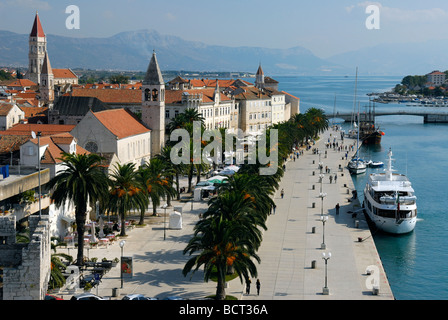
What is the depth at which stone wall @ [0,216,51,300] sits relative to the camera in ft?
87.1

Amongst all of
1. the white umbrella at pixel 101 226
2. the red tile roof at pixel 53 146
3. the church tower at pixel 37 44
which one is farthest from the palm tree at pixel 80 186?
the church tower at pixel 37 44

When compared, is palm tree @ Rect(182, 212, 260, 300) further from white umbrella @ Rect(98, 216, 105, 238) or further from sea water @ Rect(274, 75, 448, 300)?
white umbrella @ Rect(98, 216, 105, 238)

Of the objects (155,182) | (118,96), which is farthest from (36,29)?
(155,182)

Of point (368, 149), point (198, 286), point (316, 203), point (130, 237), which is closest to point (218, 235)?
point (198, 286)

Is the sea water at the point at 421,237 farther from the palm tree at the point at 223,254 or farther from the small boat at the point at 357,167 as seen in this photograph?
the palm tree at the point at 223,254

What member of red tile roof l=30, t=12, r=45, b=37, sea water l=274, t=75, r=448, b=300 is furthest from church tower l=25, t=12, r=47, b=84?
sea water l=274, t=75, r=448, b=300

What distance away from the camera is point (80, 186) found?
39.2 m

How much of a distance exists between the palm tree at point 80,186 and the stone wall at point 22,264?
446 inches

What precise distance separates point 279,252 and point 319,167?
149ft

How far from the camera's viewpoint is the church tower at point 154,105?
7888 cm

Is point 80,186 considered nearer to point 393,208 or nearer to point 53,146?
point 53,146

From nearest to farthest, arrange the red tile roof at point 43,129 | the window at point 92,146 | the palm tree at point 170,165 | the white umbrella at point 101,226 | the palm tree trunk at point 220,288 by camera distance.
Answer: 1. the palm tree trunk at point 220,288
2. the white umbrella at point 101,226
3. the palm tree at point 170,165
4. the red tile roof at point 43,129
5. the window at point 92,146

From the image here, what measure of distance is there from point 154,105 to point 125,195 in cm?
3378

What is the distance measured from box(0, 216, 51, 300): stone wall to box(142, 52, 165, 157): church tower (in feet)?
170
